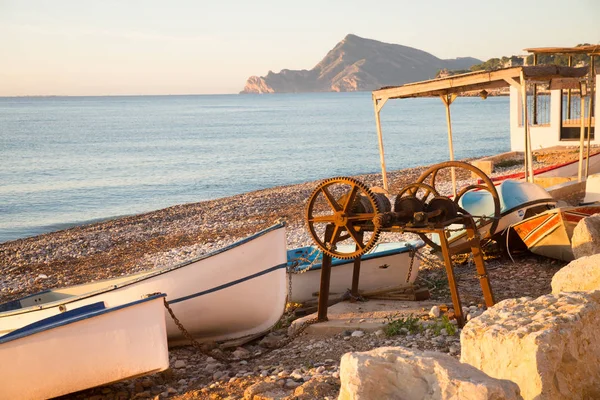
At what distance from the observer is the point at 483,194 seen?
39.2ft

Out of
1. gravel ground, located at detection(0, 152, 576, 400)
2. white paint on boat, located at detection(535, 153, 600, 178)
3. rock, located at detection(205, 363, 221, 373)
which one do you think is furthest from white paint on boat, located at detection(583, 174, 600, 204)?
rock, located at detection(205, 363, 221, 373)

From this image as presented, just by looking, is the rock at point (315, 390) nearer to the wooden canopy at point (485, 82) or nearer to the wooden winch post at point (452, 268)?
the wooden winch post at point (452, 268)

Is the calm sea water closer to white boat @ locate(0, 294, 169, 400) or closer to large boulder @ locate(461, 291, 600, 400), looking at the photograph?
white boat @ locate(0, 294, 169, 400)

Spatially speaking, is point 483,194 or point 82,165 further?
point 82,165

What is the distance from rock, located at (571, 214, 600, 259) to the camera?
9625 mm

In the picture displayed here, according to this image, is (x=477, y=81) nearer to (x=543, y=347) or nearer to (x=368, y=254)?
(x=368, y=254)

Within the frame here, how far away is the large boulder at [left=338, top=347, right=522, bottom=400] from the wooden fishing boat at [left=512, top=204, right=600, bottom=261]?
729cm

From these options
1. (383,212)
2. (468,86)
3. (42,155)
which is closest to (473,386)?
(383,212)

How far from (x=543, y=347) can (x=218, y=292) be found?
5.39 m

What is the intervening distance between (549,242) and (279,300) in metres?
4.50

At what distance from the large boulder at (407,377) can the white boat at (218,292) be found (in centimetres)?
481

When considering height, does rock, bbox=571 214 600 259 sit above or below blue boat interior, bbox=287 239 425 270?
above

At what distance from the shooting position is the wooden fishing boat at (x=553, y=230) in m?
11.0

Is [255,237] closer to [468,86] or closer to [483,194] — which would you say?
[483,194]
